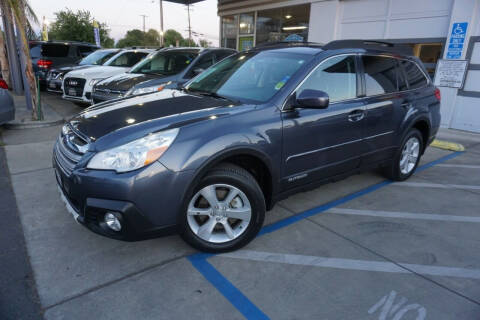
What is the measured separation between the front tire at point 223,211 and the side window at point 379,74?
1927mm

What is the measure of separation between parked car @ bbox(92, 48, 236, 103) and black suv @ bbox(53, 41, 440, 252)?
10.0ft

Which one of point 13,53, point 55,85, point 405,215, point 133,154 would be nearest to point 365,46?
point 405,215

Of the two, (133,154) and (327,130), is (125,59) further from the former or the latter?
(133,154)

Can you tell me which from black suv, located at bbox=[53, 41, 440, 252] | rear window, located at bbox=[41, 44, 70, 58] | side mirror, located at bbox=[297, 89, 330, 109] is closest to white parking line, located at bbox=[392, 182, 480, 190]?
black suv, located at bbox=[53, 41, 440, 252]

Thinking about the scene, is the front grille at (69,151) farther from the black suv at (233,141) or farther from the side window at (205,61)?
the side window at (205,61)

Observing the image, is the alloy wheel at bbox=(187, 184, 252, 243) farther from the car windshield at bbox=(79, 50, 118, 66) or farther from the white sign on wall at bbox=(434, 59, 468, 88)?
the car windshield at bbox=(79, 50, 118, 66)

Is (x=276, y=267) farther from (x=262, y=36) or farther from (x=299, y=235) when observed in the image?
(x=262, y=36)

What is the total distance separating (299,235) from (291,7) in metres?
10.2

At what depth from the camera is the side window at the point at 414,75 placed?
4414 mm

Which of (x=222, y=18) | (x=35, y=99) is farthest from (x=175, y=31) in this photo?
(x=35, y=99)

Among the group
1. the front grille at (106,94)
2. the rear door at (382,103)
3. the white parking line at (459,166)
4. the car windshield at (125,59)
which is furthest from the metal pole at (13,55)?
the white parking line at (459,166)

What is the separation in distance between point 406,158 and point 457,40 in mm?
4791

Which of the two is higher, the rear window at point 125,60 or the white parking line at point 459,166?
the rear window at point 125,60

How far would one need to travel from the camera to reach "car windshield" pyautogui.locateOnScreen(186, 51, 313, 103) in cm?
319
